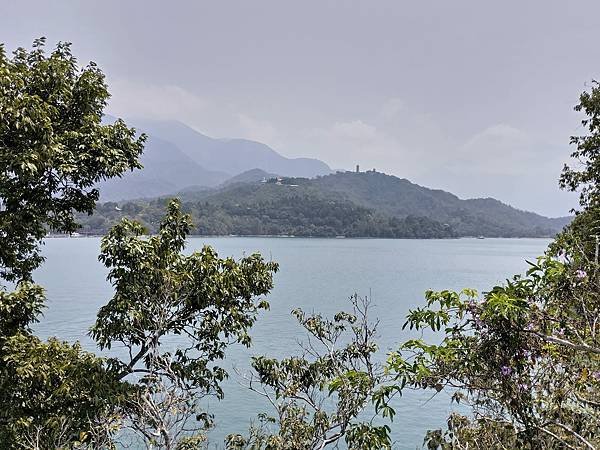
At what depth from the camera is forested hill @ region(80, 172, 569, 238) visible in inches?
4845

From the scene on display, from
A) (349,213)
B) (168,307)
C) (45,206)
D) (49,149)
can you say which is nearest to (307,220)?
(349,213)

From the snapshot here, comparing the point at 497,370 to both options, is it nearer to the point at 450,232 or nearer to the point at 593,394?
the point at 593,394

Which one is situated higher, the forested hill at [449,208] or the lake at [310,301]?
the forested hill at [449,208]

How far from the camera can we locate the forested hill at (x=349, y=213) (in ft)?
404

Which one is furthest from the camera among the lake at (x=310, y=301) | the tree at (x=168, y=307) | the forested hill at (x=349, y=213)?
the forested hill at (x=349, y=213)

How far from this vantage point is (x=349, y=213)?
134625mm

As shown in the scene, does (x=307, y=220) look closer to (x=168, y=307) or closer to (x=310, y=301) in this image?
(x=310, y=301)

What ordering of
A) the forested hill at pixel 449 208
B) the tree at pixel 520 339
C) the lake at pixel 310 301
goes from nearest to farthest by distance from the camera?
the tree at pixel 520 339
the lake at pixel 310 301
the forested hill at pixel 449 208

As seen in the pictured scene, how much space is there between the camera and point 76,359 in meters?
5.94

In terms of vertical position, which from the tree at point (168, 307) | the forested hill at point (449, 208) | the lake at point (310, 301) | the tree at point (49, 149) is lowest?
the lake at point (310, 301)

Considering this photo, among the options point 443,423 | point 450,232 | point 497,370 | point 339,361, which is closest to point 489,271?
point 443,423

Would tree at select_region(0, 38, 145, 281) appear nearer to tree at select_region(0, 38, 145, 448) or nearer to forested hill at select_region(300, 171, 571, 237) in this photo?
tree at select_region(0, 38, 145, 448)

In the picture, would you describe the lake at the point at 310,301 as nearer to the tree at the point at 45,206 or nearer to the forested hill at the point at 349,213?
the tree at the point at 45,206

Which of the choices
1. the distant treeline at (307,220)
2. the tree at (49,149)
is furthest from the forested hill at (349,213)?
the tree at (49,149)
